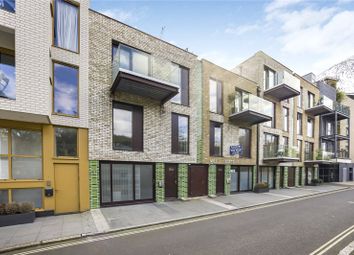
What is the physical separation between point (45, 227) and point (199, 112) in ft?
33.8

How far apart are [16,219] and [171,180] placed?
7.48 metres

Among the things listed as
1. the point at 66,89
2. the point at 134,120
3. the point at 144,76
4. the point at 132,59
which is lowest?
the point at 134,120

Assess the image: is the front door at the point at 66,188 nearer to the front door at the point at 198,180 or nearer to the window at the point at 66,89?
the window at the point at 66,89

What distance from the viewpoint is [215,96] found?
15508 millimetres

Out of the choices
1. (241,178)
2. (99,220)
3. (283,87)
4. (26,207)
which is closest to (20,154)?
(26,207)

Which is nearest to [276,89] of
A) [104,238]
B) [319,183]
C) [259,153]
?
[259,153]

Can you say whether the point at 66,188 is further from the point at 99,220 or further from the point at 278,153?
the point at 278,153

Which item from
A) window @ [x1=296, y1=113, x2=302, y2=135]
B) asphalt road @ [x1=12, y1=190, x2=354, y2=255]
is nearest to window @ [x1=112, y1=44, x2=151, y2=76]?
asphalt road @ [x1=12, y1=190, x2=354, y2=255]

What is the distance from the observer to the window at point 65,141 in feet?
30.5

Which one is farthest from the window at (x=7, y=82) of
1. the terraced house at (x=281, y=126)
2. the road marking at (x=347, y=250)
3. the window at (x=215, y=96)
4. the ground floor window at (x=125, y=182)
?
the terraced house at (x=281, y=126)

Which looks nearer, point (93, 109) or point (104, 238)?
point (104, 238)

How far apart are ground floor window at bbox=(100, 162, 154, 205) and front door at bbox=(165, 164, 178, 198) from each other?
985 mm

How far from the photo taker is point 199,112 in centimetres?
1438

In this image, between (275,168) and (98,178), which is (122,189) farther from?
(275,168)
